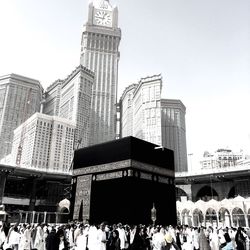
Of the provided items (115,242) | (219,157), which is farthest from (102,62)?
(115,242)

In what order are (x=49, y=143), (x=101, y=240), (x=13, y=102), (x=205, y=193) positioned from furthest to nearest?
(x=13, y=102) → (x=49, y=143) → (x=205, y=193) → (x=101, y=240)

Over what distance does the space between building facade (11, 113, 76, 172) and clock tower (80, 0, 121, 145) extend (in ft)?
47.8

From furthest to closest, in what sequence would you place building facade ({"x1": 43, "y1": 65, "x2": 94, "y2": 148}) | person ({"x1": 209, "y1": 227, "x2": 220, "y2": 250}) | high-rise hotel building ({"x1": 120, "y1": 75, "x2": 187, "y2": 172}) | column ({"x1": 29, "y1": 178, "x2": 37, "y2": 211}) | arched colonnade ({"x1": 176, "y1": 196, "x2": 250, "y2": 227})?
building facade ({"x1": 43, "y1": 65, "x2": 94, "y2": 148}), high-rise hotel building ({"x1": 120, "y1": 75, "x2": 187, "y2": 172}), column ({"x1": 29, "y1": 178, "x2": 37, "y2": 211}), arched colonnade ({"x1": 176, "y1": 196, "x2": 250, "y2": 227}), person ({"x1": 209, "y1": 227, "x2": 220, "y2": 250})

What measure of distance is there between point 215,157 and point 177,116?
62.4 ft

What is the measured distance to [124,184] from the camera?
16.4 meters

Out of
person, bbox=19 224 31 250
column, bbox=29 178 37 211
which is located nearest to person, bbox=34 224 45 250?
person, bbox=19 224 31 250

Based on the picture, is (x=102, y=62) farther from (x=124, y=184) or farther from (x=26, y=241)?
(x=26, y=241)

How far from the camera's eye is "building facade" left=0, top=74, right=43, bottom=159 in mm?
79938

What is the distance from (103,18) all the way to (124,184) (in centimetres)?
8167

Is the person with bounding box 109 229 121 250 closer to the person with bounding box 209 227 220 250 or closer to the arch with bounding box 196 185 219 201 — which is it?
the person with bounding box 209 227 220 250

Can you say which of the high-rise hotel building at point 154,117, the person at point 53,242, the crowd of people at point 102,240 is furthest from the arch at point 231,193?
the high-rise hotel building at point 154,117

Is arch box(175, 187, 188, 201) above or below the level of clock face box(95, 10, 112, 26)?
below

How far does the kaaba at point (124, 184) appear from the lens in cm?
1611

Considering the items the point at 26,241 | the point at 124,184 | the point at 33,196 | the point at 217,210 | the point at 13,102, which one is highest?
the point at 13,102
